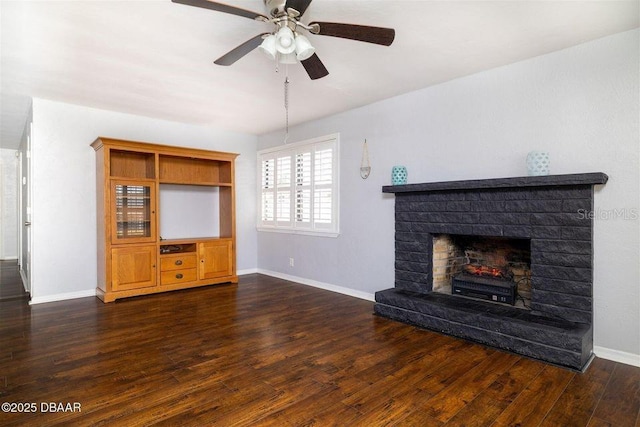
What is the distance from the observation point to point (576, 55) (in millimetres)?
2891

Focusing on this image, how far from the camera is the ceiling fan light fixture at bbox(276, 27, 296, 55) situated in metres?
2.17

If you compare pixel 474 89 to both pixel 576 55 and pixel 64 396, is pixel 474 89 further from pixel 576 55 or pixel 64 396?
pixel 64 396

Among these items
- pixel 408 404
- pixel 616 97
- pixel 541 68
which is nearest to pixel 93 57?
pixel 408 404

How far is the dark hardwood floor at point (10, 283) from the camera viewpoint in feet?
15.5

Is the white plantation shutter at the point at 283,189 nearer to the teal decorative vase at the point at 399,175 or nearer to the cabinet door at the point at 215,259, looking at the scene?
the cabinet door at the point at 215,259

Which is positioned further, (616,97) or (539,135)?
(539,135)

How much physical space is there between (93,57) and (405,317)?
147 inches

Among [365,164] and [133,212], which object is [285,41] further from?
[133,212]

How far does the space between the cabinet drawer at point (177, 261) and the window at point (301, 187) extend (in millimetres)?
1458

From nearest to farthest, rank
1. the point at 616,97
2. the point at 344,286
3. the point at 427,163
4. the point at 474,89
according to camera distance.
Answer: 1. the point at 616,97
2. the point at 474,89
3. the point at 427,163
4. the point at 344,286

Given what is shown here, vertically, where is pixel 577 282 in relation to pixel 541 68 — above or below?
below

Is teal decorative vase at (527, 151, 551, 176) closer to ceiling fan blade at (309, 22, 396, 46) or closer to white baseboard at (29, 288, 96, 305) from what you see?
ceiling fan blade at (309, 22, 396, 46)

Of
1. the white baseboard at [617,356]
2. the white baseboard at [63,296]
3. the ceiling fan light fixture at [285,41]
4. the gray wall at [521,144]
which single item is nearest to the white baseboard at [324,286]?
the gray wall at [521,144]

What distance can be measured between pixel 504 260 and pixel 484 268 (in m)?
0.21
